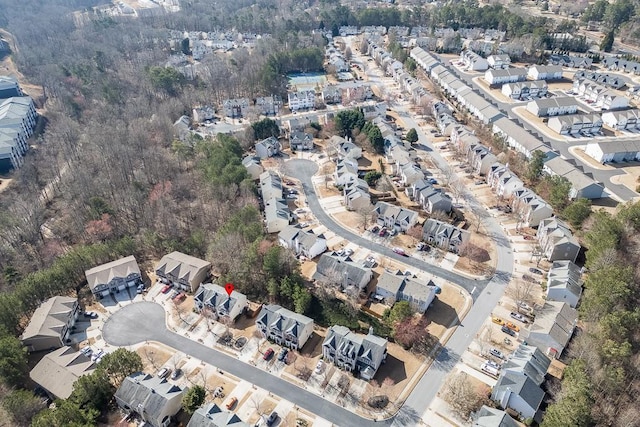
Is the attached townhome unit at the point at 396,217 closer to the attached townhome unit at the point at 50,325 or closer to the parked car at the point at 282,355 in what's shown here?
the parked car at the point at 282,355

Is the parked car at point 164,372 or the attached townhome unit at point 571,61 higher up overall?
the attached townhome unit at point 571,61

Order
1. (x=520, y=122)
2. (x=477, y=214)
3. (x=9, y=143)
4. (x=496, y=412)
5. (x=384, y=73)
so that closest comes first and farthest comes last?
(x=496, y=412) < (x=477, y=214) < (x=9, y=143) < (x=520, y=122) < (x=384, y=73)

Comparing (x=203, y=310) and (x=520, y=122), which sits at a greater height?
(x=520, y=122)

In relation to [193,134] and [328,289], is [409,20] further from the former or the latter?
[328,289]

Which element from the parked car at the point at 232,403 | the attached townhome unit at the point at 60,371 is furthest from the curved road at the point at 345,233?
the attached townhome unit at the point at 60,371

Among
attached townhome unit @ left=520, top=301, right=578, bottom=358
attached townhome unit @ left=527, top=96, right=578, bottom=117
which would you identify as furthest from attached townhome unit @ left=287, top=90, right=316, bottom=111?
attached townhome unit @ left=520, top=301, right=578, bottom=358

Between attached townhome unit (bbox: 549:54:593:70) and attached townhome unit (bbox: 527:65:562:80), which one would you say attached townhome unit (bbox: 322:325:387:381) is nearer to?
attached townhome unit (bbox: 527:65:562:80)

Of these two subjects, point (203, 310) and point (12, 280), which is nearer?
point (203, 310)

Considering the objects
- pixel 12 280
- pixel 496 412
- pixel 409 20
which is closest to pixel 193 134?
pixel 12 280

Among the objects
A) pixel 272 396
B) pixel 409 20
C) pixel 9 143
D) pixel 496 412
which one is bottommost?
pixel 272 396
